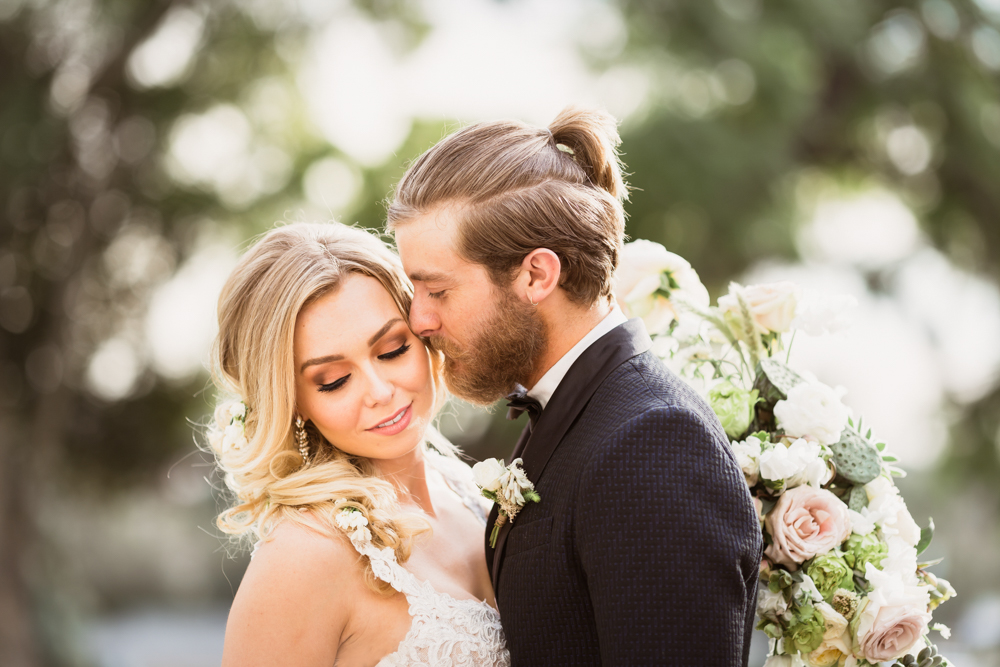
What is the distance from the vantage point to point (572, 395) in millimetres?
2311

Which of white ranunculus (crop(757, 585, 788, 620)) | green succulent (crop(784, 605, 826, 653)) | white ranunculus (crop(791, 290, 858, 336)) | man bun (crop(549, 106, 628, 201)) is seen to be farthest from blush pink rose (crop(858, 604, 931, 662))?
man bun (crop(549, 106, 628, 201))

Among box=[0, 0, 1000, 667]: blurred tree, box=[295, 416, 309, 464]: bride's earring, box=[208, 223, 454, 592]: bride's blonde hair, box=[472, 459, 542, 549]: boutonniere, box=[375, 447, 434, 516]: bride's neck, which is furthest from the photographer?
box=[0, 0, 1000, 667]: blurred tree

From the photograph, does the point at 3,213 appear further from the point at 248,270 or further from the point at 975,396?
the point at 975,396

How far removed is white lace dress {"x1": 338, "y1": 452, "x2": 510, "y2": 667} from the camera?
2.50 meters

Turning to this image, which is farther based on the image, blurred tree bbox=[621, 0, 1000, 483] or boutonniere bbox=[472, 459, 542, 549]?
blurred tree bbox=[621, 0, 1000, 483]

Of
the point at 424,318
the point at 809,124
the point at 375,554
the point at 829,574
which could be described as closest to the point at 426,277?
the point at 424,318

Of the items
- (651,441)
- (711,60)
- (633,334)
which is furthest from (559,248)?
(711,60)

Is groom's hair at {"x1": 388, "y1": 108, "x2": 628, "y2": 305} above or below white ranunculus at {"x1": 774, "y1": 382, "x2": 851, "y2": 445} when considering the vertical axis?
above

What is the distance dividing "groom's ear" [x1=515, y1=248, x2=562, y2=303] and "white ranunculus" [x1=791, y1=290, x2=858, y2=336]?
972 millimetres

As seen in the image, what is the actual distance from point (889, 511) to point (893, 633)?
38cm

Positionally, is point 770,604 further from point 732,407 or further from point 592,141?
point 592,141

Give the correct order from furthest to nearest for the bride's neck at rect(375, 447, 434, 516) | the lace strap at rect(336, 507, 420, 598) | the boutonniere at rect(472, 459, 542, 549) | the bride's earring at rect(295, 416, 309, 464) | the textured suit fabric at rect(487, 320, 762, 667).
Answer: the bride's neck at rect(375, 447, 434, 516) → the bride's earring at rect(295, 416, 309, 464) → the lace strap at rect(336, 507, 420, 598) → the boutonniere at rect(472, 459, 542, 549) → the textured suit fabric at rect(487, 320, 762, 667)

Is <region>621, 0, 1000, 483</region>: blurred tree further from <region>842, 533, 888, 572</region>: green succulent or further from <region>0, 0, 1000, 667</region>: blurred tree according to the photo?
<region>842, 533, 888, 572</region>: green succulent

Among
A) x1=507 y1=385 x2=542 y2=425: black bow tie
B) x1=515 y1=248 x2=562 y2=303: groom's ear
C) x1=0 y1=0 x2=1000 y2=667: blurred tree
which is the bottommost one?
x1=0 y1=0 x2=1000 y2=667: blurred tree
